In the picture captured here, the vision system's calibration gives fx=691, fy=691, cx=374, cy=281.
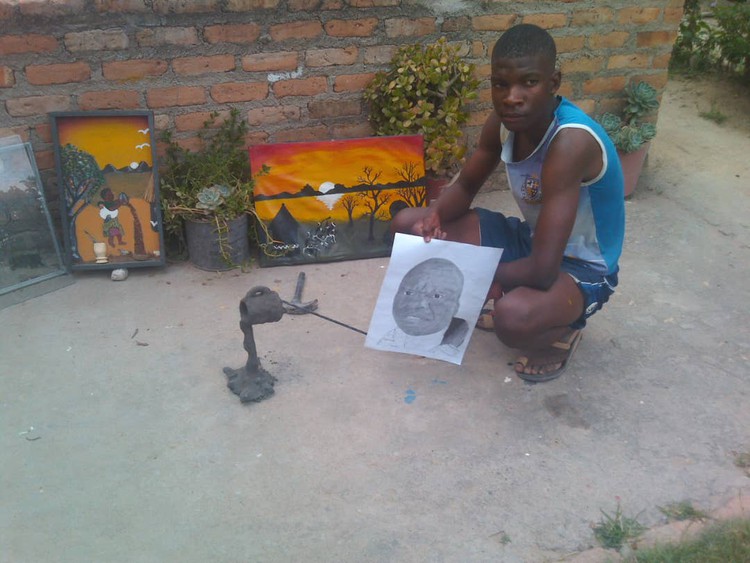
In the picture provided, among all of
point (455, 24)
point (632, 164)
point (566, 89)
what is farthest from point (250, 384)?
point (632, 164)

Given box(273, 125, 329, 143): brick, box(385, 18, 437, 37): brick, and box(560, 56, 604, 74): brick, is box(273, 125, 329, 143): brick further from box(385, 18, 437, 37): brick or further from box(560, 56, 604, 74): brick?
box(560, 56, 604, 74): brick

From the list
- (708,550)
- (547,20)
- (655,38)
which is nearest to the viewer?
(708,550)

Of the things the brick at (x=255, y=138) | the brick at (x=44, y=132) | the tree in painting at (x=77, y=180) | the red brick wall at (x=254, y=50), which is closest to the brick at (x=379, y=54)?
the red brick wall at (x=254, y=50)

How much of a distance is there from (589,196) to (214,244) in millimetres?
1856

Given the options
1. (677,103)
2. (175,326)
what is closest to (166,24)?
(175,326)

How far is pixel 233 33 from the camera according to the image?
3520mm

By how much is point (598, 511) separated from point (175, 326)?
191 centimetres

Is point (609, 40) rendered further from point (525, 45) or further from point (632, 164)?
point (525, 45)

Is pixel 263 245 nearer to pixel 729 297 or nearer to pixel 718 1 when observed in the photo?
pixel 729 297

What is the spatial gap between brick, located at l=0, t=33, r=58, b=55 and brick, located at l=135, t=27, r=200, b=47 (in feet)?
1.31

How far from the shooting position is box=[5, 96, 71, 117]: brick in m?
3.33

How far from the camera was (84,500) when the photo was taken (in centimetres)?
219

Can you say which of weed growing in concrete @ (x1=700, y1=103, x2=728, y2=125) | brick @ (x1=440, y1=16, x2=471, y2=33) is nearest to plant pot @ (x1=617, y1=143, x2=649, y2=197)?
brick @ (x1=440, y1=16, x2=471, y2=33)

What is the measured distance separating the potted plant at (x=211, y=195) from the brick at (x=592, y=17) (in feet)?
6.85
